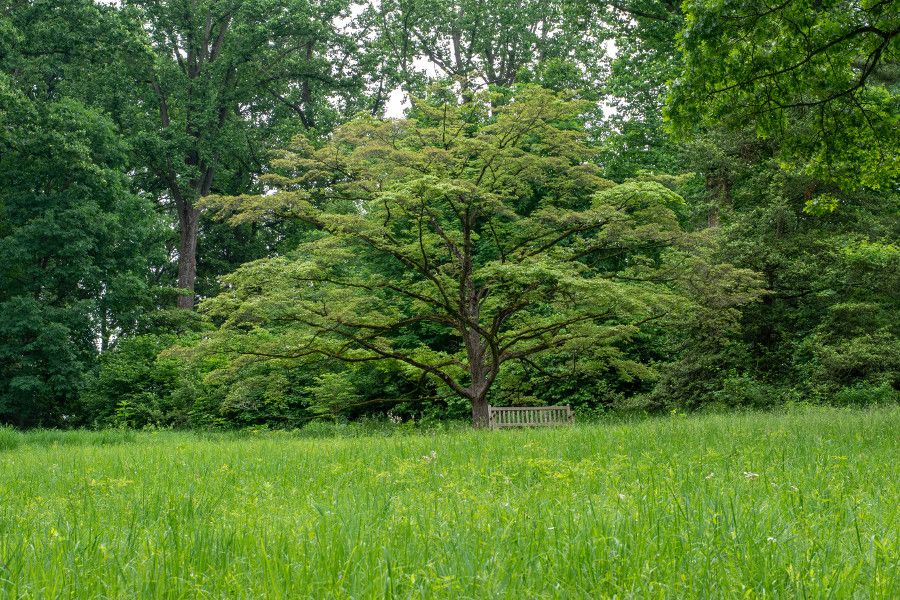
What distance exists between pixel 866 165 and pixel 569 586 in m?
11.6

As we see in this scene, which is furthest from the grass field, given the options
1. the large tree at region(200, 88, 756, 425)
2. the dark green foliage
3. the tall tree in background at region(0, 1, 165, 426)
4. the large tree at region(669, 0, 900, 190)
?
the tall tree in background at region(0, 1, 165, 426)

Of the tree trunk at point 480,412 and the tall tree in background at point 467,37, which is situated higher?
the tall tree in background at point 467,37

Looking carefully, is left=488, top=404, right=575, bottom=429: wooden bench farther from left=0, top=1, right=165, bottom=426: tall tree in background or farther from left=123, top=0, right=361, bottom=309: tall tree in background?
left=123, top=0, right=361, bottom=309: tall tree in background

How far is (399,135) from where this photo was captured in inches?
586

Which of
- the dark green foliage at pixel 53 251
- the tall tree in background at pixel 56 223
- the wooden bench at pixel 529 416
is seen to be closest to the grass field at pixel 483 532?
the wooden bench at pixel 529 416

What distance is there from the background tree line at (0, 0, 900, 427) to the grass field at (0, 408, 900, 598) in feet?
22.4

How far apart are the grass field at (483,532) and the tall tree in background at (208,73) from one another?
2722cm

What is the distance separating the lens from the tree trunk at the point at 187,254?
31328 millimetres

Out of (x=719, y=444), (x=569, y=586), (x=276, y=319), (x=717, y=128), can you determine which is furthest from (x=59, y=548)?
(x=717, y=128)

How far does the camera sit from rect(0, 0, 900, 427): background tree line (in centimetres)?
1271

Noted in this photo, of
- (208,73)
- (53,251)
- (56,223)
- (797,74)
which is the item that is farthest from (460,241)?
(208,73)

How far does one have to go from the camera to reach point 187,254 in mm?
32750

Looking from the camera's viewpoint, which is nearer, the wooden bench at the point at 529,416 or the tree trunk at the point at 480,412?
the tree trunk at the point at 480,412

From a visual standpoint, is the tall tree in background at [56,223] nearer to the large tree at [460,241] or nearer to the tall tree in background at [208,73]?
the tall tree in background at [208,73]
